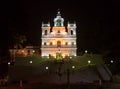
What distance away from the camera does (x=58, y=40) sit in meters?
70.6

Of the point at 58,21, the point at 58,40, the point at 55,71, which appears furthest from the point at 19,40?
the point at 55,71

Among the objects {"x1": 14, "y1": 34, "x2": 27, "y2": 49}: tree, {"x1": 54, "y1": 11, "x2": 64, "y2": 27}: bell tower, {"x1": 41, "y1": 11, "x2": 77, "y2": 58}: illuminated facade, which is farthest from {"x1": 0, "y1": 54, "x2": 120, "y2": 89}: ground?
{"x1": 54, "y1": 11, "x2": 64, "y2": 27}: bell tower

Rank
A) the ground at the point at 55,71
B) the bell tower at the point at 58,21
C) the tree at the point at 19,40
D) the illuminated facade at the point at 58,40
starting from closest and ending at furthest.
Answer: the ground at the point at 55,71, the tree at the point at 19,40, the illuminated facade at the point at 58,40, the bell tower at the point at 58,21

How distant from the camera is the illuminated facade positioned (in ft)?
229

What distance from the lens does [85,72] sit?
174ft

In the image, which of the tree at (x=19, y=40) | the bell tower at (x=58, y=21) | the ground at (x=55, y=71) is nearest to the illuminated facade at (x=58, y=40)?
the bell tower at (x=58, y=21)

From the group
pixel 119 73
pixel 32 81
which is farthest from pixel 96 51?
pixel 32 81

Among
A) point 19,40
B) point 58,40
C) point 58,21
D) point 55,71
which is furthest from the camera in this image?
point 58,21

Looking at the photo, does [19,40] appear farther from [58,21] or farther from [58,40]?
[58,21]

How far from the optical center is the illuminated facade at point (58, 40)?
6969 centimetres

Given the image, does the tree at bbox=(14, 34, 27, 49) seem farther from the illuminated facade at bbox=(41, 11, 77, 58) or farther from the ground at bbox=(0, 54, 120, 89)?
the ground at bbox=(0, 54, 120, 89)

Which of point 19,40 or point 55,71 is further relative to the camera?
point 19,40

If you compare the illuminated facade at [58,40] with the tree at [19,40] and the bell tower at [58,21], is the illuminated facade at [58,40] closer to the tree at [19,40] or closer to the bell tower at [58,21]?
the bell tower at [58,21]

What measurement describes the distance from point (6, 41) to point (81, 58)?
12.7 meters
